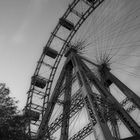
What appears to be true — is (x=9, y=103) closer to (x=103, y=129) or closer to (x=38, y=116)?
(x=103, y=129)

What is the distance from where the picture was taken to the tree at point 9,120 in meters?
8.85

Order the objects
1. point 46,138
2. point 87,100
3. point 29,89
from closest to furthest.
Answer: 1. point 87,100
2. point 46,138
3. point 29,89

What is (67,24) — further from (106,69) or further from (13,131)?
(13,131)

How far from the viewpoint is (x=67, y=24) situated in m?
19.5

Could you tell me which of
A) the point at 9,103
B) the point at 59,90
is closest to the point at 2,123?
the point at 9,103

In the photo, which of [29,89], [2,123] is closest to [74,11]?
[29,89]

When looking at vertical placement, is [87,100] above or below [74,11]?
below

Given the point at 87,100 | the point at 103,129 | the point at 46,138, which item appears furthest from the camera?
the point at 46,138

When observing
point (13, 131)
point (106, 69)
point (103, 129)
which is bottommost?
point (103, 129)

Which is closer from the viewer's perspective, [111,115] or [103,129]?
[103,129]

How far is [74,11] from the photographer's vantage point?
754 inches

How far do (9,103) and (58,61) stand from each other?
10545 millimetres

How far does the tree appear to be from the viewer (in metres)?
8.85

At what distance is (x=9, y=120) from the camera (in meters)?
9.34
